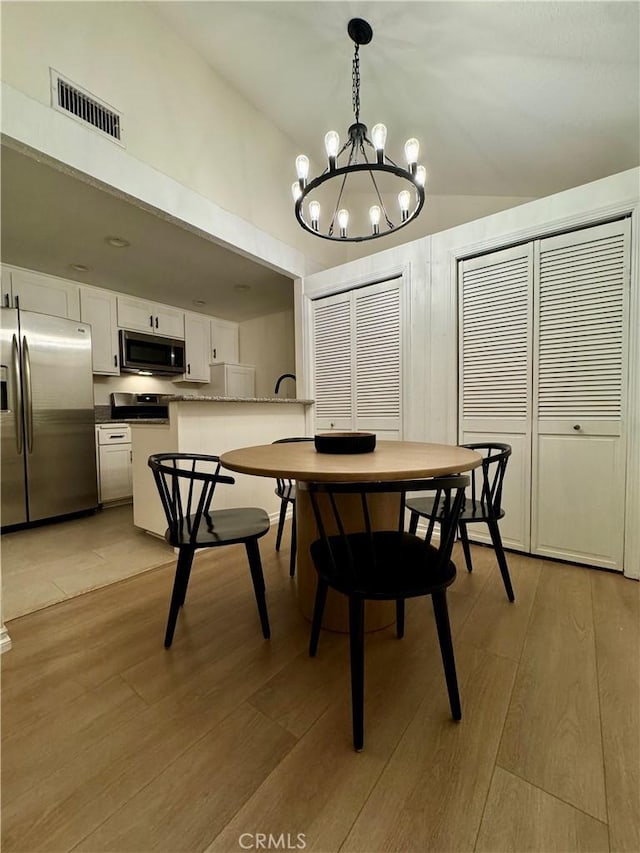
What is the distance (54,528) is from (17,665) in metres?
2.04

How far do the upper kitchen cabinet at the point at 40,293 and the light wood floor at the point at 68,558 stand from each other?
2.07 m

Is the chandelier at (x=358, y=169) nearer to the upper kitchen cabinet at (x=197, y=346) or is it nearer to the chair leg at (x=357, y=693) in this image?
the chair leg at (x=357, y=693)

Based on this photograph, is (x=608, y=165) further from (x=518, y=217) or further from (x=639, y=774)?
(x=639, y=774)

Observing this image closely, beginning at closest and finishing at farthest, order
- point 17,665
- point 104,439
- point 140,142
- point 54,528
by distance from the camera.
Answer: point 17,665 → point 140,142 → point 54,528 → point 104,439

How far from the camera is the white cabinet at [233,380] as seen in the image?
16.0 feet

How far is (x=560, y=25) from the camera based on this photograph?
1.80 meters

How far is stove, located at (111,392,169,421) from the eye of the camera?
13.9 ft

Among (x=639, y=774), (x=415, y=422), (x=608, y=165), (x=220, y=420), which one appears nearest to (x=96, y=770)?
(x=639, y=774)

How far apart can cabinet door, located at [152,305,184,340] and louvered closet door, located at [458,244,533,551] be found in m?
3.67

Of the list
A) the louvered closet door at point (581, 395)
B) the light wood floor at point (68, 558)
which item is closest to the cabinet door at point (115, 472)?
the light wood floor at point (68, 558)

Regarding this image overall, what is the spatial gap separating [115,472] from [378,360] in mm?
2997

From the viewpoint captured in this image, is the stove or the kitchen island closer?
the kitchen island

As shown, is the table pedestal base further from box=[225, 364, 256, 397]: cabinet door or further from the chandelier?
box=[225, 364, 256, 397]: cabinet door

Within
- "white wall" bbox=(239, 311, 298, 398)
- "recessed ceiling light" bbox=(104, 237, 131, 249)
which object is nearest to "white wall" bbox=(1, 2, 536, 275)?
"recessed ceiling light" bbox=(104, 237, 131, 249)
